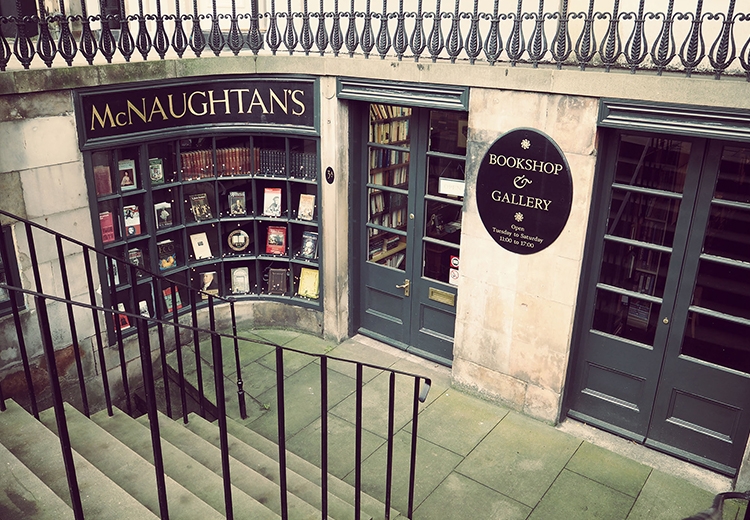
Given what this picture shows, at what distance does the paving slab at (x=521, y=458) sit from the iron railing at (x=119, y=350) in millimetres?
663

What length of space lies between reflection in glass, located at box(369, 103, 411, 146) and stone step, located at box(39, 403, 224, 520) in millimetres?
3987

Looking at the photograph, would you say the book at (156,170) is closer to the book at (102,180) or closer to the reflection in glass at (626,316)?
the book at (102,180)

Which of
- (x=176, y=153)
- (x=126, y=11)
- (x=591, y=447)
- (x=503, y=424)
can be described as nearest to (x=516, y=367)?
(x=503, y=424)

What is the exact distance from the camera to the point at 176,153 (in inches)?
267

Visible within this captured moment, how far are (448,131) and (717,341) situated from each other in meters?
3.05

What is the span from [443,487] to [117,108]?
4475 mm

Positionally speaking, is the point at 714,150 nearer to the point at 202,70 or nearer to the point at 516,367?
the point at 516,367

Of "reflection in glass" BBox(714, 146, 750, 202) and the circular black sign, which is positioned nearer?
"reflection in glass" BBox(714, 146, 750, 202)

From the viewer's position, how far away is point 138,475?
415 centimetres

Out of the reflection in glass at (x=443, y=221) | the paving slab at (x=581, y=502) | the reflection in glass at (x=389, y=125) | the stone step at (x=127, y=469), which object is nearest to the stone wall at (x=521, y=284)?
the reflection in glass at (x=443, y=221)

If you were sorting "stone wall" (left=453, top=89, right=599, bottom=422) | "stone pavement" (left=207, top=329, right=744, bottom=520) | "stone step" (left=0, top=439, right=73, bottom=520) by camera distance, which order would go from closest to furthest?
"stone step" (left=0, top=439, right=73, bottom=520) → "stone pavement" (left=207, top=329, right=744, bottom=520) → "stone wall" (left=453, top=89, right=599, bottom=422)

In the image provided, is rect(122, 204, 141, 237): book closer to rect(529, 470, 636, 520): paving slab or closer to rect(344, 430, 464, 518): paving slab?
rect(344, 430, 464, 518): paving slab

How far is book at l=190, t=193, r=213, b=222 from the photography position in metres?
7.22

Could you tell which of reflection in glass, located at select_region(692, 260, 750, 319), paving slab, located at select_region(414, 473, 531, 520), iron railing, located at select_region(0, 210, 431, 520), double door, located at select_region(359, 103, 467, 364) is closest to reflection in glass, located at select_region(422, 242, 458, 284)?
double door, located at select_region(359, 103, 467, 364)
